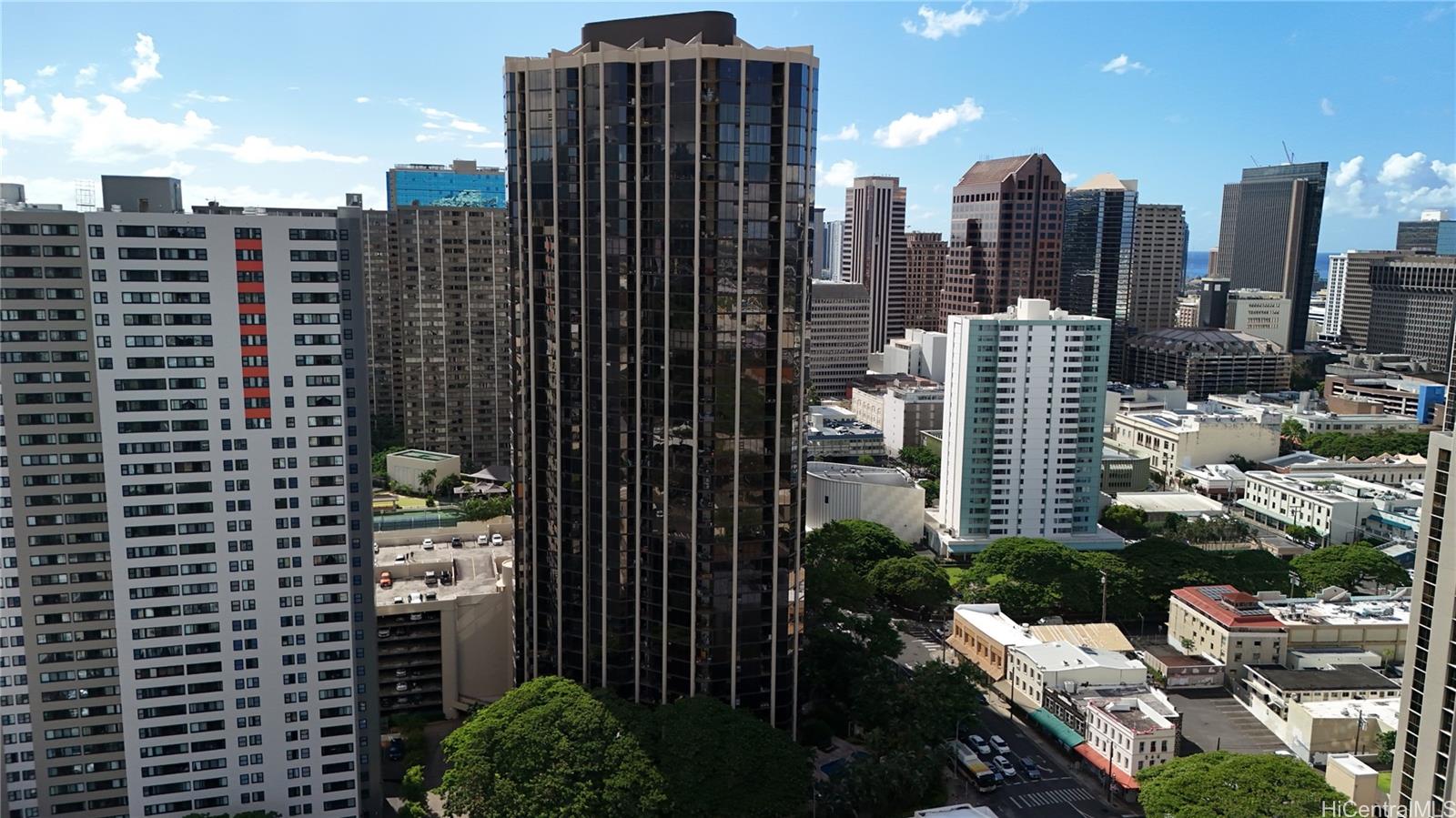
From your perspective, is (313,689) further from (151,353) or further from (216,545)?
(151,353)

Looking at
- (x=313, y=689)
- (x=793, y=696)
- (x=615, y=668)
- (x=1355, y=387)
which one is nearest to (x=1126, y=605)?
(x=793, y=696)

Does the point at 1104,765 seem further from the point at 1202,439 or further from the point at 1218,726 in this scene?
the point at 1202,439

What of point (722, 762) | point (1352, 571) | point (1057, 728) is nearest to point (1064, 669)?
point (1057, 728)

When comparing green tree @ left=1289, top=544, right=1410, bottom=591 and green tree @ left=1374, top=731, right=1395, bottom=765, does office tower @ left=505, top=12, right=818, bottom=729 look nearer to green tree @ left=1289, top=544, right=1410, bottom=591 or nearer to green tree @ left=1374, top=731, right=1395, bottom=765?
green tree @ left=1374, top=731, right=1395, bottom=765

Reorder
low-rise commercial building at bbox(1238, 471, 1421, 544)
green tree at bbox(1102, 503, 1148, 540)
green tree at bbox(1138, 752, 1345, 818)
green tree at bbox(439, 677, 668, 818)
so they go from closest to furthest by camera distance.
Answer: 1. green tree at bbox(1138, 752, 1345, 818)
2. green tree at bbox(439, 677, 668, 818)
3. low-rise commercial building at bbox(1238, 471, 1421, 544)
4. green tree at bbox(1102, 503, 1148, 540)

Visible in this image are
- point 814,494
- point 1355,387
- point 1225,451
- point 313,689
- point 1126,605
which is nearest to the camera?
point 313,689

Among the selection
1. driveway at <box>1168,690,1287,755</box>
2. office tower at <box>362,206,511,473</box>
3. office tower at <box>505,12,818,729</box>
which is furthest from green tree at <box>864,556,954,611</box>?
office tower at <box>362,206,511,473</box>

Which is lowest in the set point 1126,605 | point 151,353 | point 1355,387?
point 1126,605
